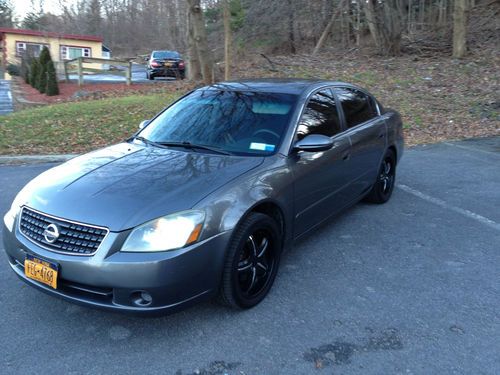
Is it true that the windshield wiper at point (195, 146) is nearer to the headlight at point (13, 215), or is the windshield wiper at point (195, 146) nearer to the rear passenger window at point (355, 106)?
the headlight at point (13, 215)

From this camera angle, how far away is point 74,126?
33.2ft

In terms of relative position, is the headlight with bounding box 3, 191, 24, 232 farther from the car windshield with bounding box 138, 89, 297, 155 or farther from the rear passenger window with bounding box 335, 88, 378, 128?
the rear passenger window with bounding box 335, 88, 378, 128

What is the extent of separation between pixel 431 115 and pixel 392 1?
331 inches

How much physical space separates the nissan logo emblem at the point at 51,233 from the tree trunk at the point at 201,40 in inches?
467

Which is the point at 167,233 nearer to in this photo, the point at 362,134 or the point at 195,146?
A: the point at 195,146

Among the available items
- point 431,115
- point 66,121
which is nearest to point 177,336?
point 66,121

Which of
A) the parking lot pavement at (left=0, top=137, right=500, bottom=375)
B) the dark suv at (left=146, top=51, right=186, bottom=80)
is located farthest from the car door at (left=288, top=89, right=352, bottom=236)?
the dark suv at (left=146, top=51, right=186, bottom=80)

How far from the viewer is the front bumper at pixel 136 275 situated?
2691 mm

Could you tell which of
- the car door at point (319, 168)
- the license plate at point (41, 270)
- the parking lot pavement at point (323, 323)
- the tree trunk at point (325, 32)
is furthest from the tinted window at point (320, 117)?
the tree trunk at point (325, 32)

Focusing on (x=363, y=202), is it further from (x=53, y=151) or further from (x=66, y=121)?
(x=66, y=121)

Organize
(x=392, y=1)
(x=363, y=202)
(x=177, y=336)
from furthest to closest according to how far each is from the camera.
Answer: (x=392, y=1) → (x=363, y=202) → (x=177, y=336)

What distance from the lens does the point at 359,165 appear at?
485cm

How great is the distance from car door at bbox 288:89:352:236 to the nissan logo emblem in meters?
1.75

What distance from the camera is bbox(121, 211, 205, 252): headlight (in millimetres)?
2730
